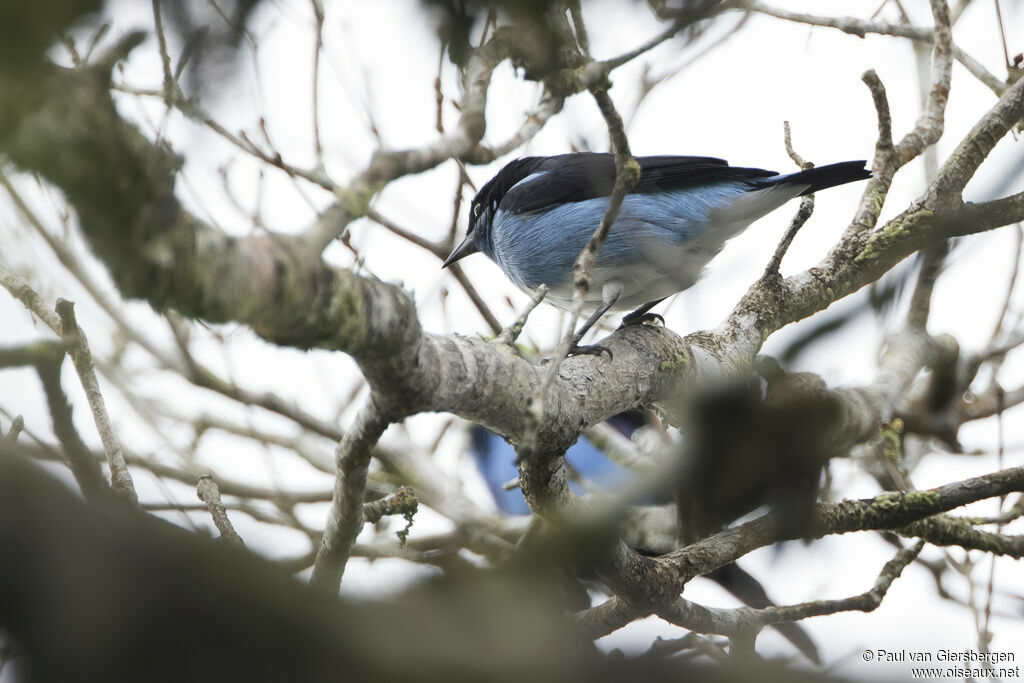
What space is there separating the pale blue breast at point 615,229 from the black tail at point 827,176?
34 centimetres

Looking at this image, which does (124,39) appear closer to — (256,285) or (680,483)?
(256,285)

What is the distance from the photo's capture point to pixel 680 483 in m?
0.93

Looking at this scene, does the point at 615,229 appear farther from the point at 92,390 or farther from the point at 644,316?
the point at 92,390

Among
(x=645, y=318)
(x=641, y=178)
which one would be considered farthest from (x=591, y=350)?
(x=641, y=178)

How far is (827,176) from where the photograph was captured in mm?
3844

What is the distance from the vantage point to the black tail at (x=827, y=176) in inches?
147

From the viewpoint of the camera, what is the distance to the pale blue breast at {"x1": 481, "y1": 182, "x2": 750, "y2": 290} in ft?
13.8

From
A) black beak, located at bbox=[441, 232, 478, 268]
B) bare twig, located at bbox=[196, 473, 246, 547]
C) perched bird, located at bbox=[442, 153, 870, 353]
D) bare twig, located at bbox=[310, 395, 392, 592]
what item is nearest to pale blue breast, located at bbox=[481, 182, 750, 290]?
perched bird, located at bbox=[442, 153, 870, 353]

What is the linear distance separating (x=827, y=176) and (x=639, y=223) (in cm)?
89

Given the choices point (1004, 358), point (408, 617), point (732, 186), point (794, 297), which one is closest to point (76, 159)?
point (408, 617)

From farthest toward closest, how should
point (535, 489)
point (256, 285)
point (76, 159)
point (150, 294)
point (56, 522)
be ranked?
point (535, 489) < point (256, 285) < point (150, 294) < point (76, 159) < point (56, 522)

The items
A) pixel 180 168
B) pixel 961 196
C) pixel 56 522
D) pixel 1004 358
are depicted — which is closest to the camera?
pixel 56 522

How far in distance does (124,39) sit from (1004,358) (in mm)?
4473

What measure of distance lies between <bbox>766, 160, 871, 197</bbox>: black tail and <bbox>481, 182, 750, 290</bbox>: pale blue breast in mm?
342
